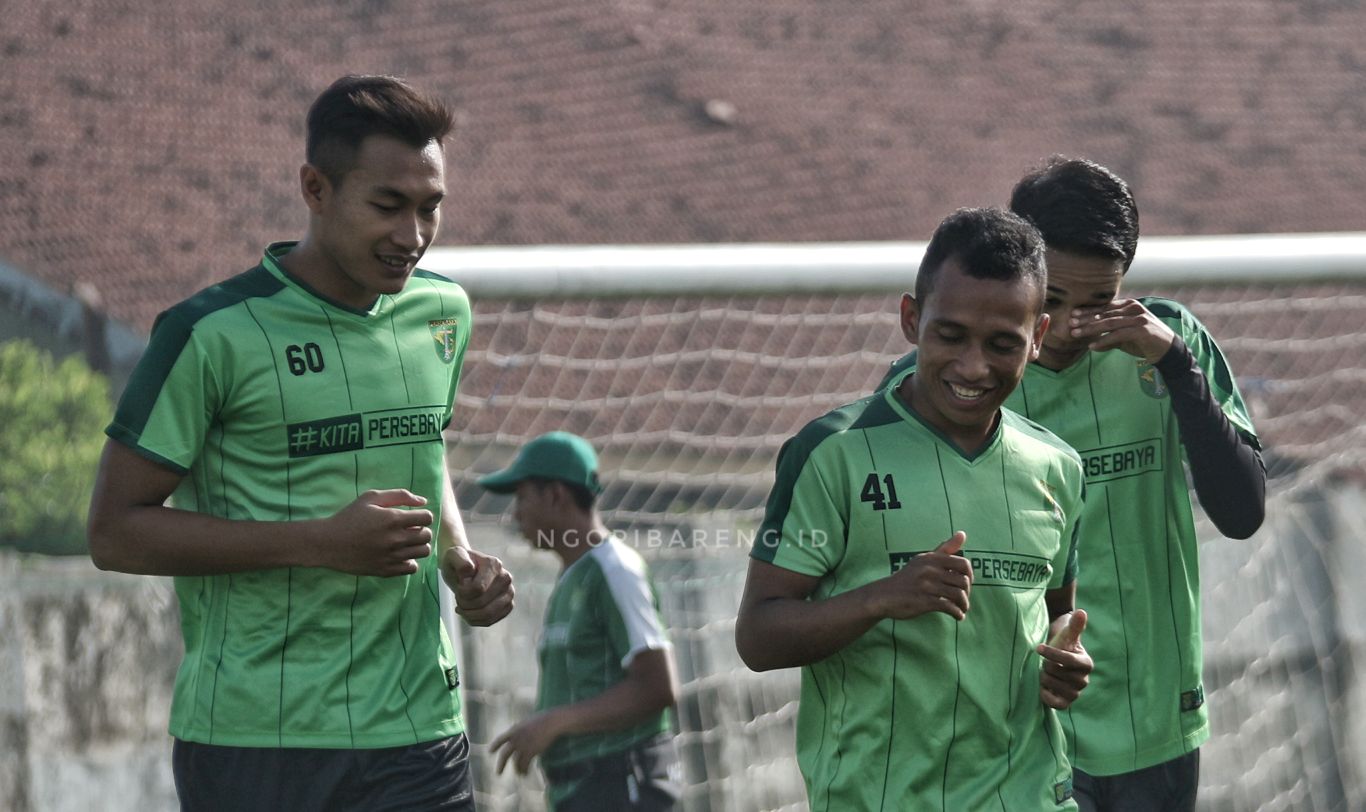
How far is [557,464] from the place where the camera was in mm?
4520

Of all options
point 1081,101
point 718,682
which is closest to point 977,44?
point 1081,101

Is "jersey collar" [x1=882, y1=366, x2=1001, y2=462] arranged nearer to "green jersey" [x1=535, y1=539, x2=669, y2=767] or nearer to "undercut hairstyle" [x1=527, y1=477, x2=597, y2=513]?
"green jersey" [x1=535, y1=539, x2=669, y2=767]

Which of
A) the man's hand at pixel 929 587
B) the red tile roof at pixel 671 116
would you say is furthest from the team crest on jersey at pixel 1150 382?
the red tile roof at pixel 671 116

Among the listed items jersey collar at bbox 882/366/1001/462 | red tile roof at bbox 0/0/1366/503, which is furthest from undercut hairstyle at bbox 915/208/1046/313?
red tile roof at bbox 0/0/1366/503

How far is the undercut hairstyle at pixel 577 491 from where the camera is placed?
4547 millimetres

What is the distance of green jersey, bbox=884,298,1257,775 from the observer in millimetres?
3160

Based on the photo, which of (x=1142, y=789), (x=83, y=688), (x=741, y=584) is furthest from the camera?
(x=741, y=584)

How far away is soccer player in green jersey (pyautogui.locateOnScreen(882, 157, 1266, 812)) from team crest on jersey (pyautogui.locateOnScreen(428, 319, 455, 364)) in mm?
769

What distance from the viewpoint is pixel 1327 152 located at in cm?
1833

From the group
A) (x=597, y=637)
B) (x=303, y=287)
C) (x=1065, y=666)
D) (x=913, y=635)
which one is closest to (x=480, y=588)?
(x=303, y=287)

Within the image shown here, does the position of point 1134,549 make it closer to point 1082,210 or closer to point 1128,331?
point 1128,331

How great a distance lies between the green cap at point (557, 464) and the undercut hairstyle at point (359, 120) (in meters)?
1.78

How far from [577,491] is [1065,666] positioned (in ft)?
7.03

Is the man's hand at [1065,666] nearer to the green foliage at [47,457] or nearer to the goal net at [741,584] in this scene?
the goal net at [741,584]
